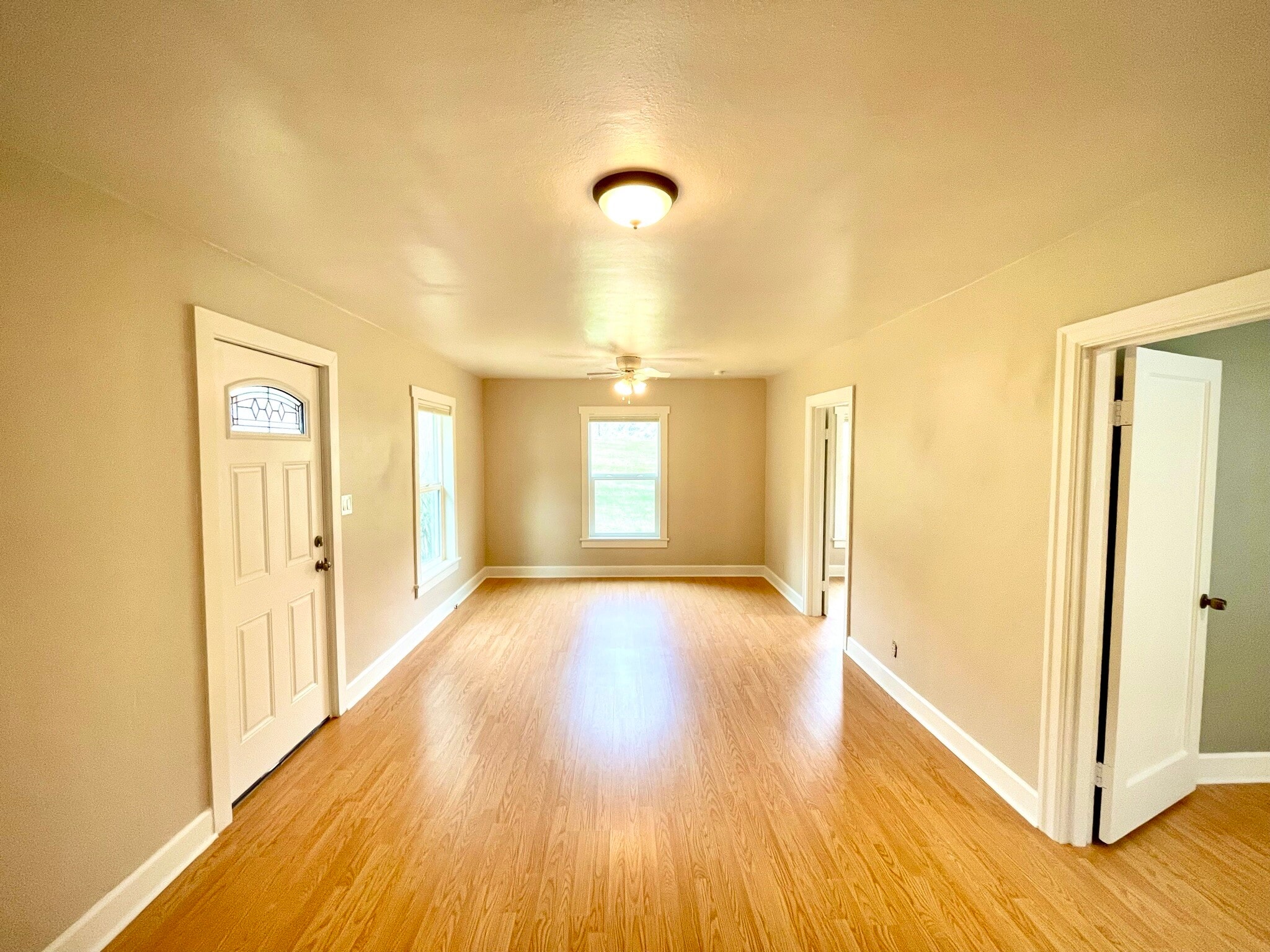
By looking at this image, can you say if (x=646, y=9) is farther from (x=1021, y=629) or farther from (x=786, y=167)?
(x=1021, y=629)

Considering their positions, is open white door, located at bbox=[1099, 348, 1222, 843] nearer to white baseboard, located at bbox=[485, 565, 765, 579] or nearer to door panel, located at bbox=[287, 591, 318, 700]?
door panel, located at bbox=[287, 591, 318, 700]

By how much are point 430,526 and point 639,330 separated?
9.14 ft

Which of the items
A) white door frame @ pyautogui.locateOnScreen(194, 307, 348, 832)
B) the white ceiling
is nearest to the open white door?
the white ceiling

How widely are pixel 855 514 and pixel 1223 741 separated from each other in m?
2.05

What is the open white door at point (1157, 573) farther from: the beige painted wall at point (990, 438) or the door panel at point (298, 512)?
the door panel at point (298, 512)

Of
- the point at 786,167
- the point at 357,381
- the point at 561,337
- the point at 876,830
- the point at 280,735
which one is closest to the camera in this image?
the point at 786,167

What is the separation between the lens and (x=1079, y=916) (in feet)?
5.65

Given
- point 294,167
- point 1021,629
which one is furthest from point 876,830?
point 294,167

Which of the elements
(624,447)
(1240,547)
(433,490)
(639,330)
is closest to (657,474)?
(624,447)

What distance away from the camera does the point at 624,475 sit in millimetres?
6375

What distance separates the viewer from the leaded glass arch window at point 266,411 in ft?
7.53

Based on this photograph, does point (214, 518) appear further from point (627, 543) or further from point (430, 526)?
point (627, 543)

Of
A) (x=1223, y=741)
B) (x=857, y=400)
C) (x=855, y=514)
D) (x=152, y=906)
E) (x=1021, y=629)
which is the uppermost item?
(x=857, y=400)

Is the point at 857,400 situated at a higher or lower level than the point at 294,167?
lower
